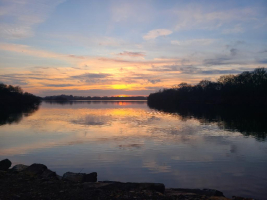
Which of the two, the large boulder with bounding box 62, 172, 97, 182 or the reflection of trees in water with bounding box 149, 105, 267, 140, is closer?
the large boulder with bounding box 62, 172, 97, 182

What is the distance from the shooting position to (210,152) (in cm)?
1581

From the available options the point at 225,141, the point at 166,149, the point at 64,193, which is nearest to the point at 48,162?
the point at 64,193

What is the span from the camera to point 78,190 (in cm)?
789

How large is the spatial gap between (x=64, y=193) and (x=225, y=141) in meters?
15.4

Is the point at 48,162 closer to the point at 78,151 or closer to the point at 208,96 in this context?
the point at 78,151

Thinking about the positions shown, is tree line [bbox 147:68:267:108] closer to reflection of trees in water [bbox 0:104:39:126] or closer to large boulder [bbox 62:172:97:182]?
reflection of trees in water [bbox 0:104:39:126]

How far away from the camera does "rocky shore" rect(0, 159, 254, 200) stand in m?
7.30

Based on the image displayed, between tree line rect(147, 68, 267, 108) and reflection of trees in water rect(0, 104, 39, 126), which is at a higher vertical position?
tree line rect(147, 68, 267, 108)

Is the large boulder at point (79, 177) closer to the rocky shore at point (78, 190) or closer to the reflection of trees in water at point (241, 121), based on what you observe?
the rocky shore at point (78, 190)

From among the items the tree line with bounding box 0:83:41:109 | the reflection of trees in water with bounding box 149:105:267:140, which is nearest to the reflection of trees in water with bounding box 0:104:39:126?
the reflection of trees in water with bounding box 149:105:267:140

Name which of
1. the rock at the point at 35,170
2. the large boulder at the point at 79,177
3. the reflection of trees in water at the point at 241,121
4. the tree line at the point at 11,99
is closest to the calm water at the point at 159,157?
the large boulder at the point at 79,177

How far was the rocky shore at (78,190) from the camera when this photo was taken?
7297 millimetres

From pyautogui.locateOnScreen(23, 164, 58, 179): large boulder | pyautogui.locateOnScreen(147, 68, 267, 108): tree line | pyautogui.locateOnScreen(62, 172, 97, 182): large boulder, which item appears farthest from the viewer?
pyautogui.locateOnScreen(147, 68, 267, 108): tree line

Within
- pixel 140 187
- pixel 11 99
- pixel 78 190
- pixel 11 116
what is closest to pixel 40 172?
pixel 78 190
